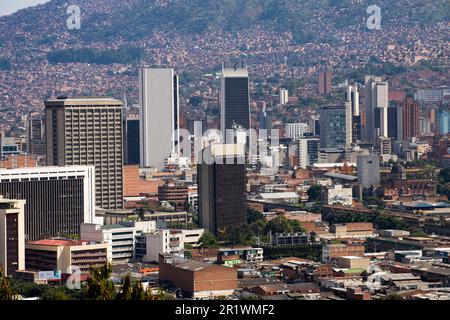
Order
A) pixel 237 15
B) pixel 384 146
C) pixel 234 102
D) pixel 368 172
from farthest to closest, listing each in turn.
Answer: pixel 237 15 → pixel 384 146 → pixel 234 102 → pixel 368 172

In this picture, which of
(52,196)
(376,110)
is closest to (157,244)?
(52,196)

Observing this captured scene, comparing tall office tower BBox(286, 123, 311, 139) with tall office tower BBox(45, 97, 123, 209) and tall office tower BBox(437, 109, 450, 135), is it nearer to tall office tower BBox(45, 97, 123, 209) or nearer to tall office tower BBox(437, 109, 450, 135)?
tall office tower BBox(437, 109, 450, 135)

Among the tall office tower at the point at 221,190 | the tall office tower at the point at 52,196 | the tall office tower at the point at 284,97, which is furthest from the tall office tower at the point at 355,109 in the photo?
the tall office tower at the point at 52,196

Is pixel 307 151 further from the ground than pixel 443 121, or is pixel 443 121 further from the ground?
pixel 443 121

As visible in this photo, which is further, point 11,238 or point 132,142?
point 132,142

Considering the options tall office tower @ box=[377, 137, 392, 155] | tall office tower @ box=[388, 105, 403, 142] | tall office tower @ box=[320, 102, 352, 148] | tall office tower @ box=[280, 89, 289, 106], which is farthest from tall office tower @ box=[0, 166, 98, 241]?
tall office tower @ box=[280, 89, 289, 106]

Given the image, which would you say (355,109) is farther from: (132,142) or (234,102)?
(132,142)
